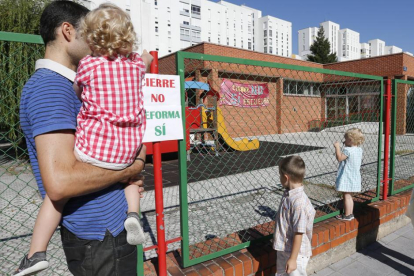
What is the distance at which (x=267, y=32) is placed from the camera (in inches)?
3324

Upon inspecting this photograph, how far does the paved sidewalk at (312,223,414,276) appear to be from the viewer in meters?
2.44

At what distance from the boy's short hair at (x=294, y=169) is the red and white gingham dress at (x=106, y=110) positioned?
4.08 ft

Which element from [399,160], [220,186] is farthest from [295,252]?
[399,160]

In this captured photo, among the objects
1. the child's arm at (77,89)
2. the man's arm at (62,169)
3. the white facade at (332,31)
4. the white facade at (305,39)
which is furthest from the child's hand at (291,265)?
the white facade at (305,39)

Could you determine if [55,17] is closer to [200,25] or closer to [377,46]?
[200,25]

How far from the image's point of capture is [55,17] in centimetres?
102

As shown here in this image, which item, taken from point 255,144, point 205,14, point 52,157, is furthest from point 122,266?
point 205,14

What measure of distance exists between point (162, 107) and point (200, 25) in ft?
222

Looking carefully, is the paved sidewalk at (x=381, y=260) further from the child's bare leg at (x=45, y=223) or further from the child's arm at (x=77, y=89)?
the child's arm at (x=77, y=89)

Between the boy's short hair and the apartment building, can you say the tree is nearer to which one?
the boy's short hair

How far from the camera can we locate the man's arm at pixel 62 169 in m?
0.91

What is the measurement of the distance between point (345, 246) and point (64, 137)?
2786mm

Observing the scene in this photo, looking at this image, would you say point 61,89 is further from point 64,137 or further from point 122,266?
point 122,266

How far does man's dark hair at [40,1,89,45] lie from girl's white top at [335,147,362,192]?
9.95ft
